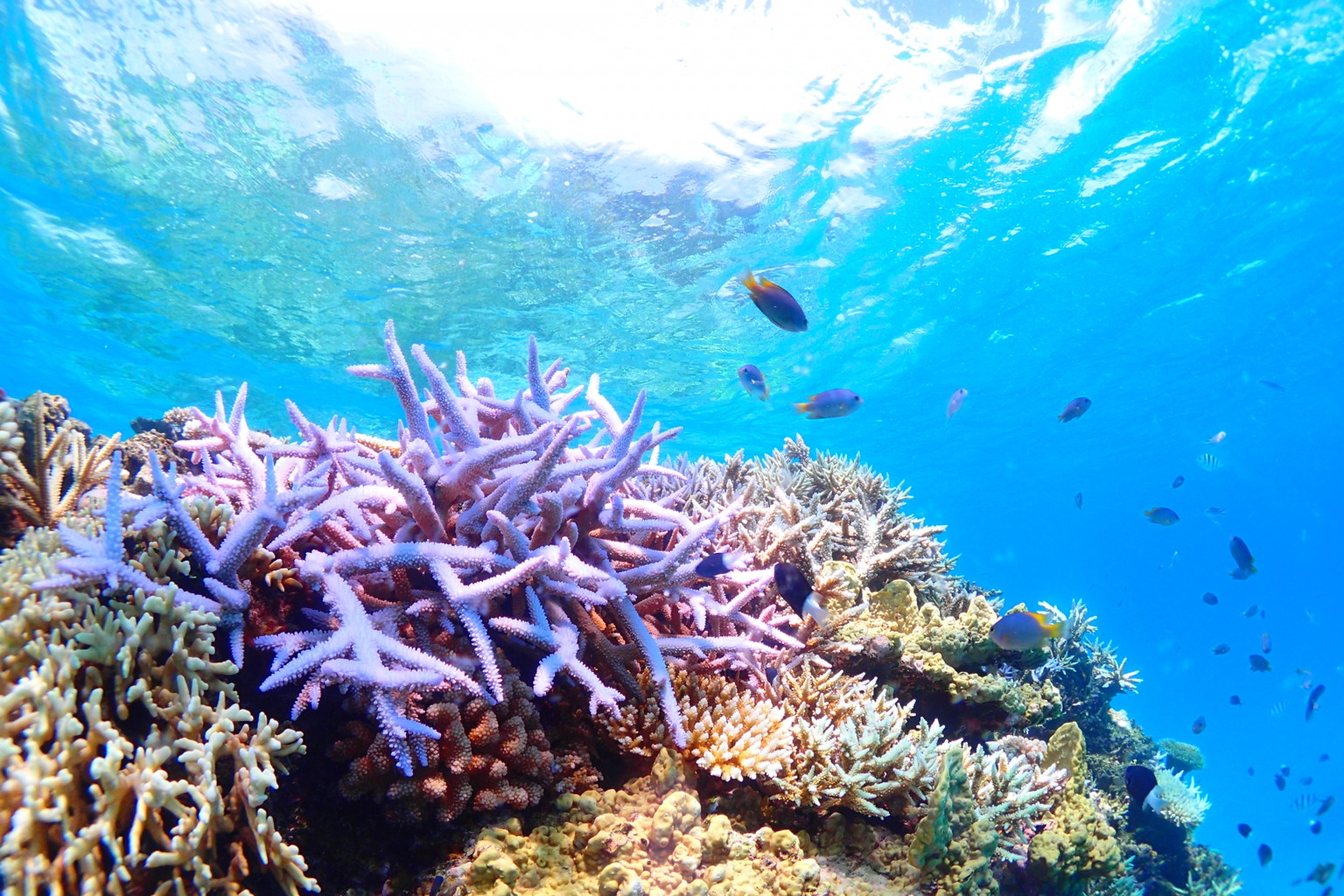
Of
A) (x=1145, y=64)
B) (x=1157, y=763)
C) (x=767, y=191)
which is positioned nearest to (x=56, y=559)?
(x=1157, y=763)

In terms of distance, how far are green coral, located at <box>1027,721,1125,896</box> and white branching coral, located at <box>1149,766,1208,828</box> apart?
3.33 meters

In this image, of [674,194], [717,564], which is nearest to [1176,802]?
[717,564]

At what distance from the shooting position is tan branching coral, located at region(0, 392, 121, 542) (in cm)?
254

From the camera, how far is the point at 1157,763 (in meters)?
7.59

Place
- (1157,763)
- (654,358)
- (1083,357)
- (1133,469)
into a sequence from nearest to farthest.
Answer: (1157,763) < (654,358) < (1083,357) < (1133,469)

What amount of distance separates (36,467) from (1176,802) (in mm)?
10177

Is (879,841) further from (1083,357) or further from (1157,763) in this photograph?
(1083,357)

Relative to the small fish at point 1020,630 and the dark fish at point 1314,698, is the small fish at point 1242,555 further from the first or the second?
the small fish at point 1020,630

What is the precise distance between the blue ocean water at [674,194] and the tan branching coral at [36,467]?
9414 millimetres

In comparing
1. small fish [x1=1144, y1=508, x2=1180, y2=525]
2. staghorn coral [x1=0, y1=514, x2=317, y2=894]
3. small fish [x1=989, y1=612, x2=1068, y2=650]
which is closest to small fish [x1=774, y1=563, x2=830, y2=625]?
small fish [x1=989, y1=612, x2=1068, y2=650]

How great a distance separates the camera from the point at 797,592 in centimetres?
319

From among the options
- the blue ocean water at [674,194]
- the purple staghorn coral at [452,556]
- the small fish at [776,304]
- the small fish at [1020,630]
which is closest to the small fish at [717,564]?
the purple staghorn coral at [452,556]

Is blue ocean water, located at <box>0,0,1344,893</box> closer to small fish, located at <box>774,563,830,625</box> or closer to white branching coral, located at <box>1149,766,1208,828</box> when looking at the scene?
white branching coral, located at <box>1149,766,1208,828</box>

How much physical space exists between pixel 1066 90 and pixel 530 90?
12.9 meters
